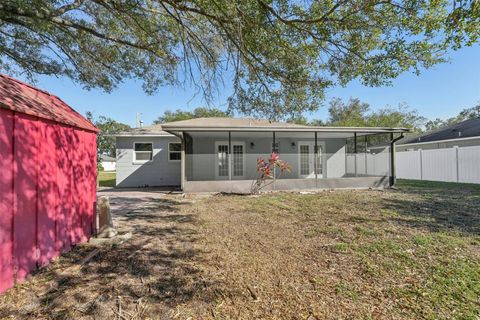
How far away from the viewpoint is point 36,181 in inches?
131

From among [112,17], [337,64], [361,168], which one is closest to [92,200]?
[112,17]

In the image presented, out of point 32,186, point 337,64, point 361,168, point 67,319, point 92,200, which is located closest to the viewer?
point 67,319

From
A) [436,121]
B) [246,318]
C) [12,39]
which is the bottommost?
[246,318]

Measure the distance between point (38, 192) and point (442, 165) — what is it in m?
17.4

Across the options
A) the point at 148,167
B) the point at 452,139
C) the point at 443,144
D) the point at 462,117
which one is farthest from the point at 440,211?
the point at 462,117

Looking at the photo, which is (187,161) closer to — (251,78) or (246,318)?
(251,78)

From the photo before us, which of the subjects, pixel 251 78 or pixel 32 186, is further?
pixel 251 78

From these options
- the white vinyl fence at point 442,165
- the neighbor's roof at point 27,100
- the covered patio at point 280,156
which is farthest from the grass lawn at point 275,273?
the white vinyl fence at point 442,165

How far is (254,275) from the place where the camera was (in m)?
3.28

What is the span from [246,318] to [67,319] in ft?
5.37

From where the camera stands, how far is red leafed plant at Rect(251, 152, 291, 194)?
10820mm

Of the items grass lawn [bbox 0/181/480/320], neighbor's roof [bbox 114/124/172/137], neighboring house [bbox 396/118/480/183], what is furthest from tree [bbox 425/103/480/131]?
grass lawn [bbox 0/181/480/320]

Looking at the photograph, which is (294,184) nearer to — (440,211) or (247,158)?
(247,158)

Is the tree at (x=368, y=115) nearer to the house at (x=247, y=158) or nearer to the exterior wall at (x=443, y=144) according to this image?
the exterior wall at (x=443, y=144)
